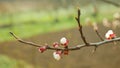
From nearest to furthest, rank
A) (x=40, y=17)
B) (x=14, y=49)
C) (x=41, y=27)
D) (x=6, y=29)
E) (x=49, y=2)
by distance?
(x=14, y=49) → (x=6, y=29) → (x=41, y=27) → (x=40, y=17) → (x=49, y=2)

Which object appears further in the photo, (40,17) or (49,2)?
(49,2)

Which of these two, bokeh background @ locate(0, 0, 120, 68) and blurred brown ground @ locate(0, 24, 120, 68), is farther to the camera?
bokeh background @ locate(0, 0, 120, 68)

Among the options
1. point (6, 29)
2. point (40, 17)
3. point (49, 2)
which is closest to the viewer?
point (6, 29)

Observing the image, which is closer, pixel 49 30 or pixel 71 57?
pixel 71 57

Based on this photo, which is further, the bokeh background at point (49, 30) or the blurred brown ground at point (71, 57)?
the bokeh background at point (49, 30)

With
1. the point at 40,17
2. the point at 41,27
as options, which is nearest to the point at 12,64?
the point at 41,27

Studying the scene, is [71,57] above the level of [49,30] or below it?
above

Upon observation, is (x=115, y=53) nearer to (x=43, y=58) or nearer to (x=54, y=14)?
(x=43, y=58)
